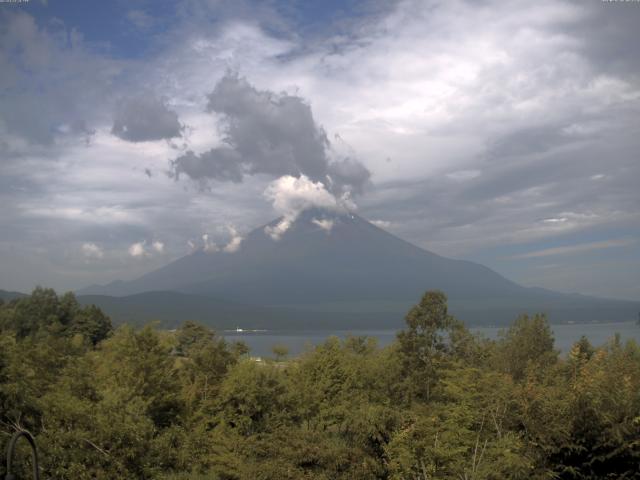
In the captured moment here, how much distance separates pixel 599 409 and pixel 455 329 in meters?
13.3

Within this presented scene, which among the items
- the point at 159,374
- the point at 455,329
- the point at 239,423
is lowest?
the point at 239,423

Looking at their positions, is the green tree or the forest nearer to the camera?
the forest

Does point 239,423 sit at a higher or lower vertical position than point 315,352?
lower

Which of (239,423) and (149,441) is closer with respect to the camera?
(149,441)

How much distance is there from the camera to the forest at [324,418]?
56.6 ft

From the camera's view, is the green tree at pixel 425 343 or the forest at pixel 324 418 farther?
the green tree at pixel 425 343

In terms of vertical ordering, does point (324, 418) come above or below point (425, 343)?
below

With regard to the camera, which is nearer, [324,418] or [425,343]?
[324,418]

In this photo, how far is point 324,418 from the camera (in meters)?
28.8

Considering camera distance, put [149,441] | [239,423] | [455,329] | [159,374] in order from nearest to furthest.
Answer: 1. [149,441]
2. [239,423]
3. [159,374]
4. [455,329]

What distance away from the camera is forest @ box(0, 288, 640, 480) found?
56.6ft

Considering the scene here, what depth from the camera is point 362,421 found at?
19859 mm

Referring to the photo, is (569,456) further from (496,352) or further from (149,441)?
(496,352)

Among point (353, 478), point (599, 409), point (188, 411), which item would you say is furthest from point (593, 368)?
point (188, 411)
